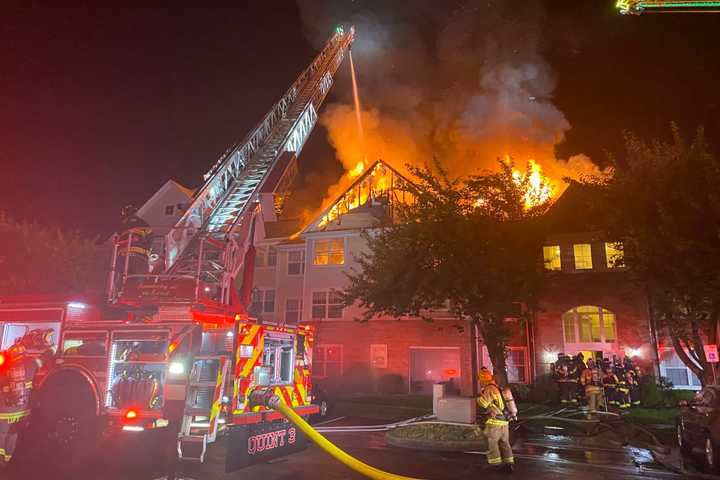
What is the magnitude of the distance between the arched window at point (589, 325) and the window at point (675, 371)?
1.89 metres

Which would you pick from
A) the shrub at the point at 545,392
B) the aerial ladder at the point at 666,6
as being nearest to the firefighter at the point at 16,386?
the shrub at the point at 545,392

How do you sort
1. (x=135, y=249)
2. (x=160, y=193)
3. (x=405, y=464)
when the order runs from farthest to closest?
(x=160, y=193) → (x=135, y=249) → (x=405, y=464)

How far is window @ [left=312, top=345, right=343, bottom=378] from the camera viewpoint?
21594mm

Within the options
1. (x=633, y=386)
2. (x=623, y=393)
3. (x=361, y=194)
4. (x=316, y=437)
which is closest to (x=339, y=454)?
(x=316, y=437)

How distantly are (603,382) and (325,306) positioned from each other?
1164 cm

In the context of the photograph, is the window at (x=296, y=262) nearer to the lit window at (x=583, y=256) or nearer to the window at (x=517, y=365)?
the window at (x=517, y=365)

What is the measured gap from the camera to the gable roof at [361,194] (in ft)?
75.8

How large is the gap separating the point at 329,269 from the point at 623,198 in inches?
538

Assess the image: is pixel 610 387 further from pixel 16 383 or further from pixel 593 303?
pixel 16 383

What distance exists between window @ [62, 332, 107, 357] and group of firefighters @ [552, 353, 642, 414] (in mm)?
12651

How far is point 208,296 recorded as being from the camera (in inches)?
336

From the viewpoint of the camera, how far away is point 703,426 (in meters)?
7.55

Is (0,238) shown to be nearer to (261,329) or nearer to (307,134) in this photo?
(307,134)

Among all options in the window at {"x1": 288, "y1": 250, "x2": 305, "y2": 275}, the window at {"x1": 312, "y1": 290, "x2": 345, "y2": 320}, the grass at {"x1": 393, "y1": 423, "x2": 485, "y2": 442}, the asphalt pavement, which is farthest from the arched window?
the window at {"x1": 288, "y1": 250, "x2": 305, "y2": 275}
